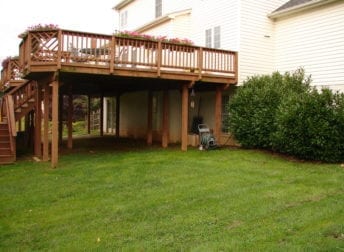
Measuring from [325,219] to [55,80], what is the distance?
319 inches

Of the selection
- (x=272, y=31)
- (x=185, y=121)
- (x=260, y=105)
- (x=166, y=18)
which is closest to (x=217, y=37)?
(x=272, y=31)

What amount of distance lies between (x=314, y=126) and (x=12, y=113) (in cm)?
983

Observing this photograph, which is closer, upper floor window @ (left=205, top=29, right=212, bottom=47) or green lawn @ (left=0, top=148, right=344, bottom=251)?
green lawn @ (left=0, top=148, right=344, bottom=251)

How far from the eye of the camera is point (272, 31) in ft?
51.2

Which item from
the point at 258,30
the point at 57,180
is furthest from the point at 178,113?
the point at 57,180

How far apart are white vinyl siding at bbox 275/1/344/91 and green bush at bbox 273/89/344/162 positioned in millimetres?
2448

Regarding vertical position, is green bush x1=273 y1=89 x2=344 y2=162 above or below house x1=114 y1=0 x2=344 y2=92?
below

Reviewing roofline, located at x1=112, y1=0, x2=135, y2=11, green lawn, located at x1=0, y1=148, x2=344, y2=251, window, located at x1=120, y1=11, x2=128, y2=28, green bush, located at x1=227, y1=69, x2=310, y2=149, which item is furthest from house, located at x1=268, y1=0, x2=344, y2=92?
window, located at x1=120, y1=11, x2=128, y2=28

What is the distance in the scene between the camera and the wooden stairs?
1282cm

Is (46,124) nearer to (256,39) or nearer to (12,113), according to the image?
(12,113)

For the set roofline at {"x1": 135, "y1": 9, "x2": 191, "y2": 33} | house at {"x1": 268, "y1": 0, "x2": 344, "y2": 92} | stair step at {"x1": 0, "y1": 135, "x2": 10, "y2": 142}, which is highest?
roofline at {"x1": 135, "y1": 9, "x2": 191, "y2": 33}

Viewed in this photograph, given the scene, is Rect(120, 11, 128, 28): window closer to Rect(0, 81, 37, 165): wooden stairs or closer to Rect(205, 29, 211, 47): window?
Rect(205, 29, 211, 47): window

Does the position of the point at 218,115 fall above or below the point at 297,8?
below

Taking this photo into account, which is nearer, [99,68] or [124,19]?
[99,68]
